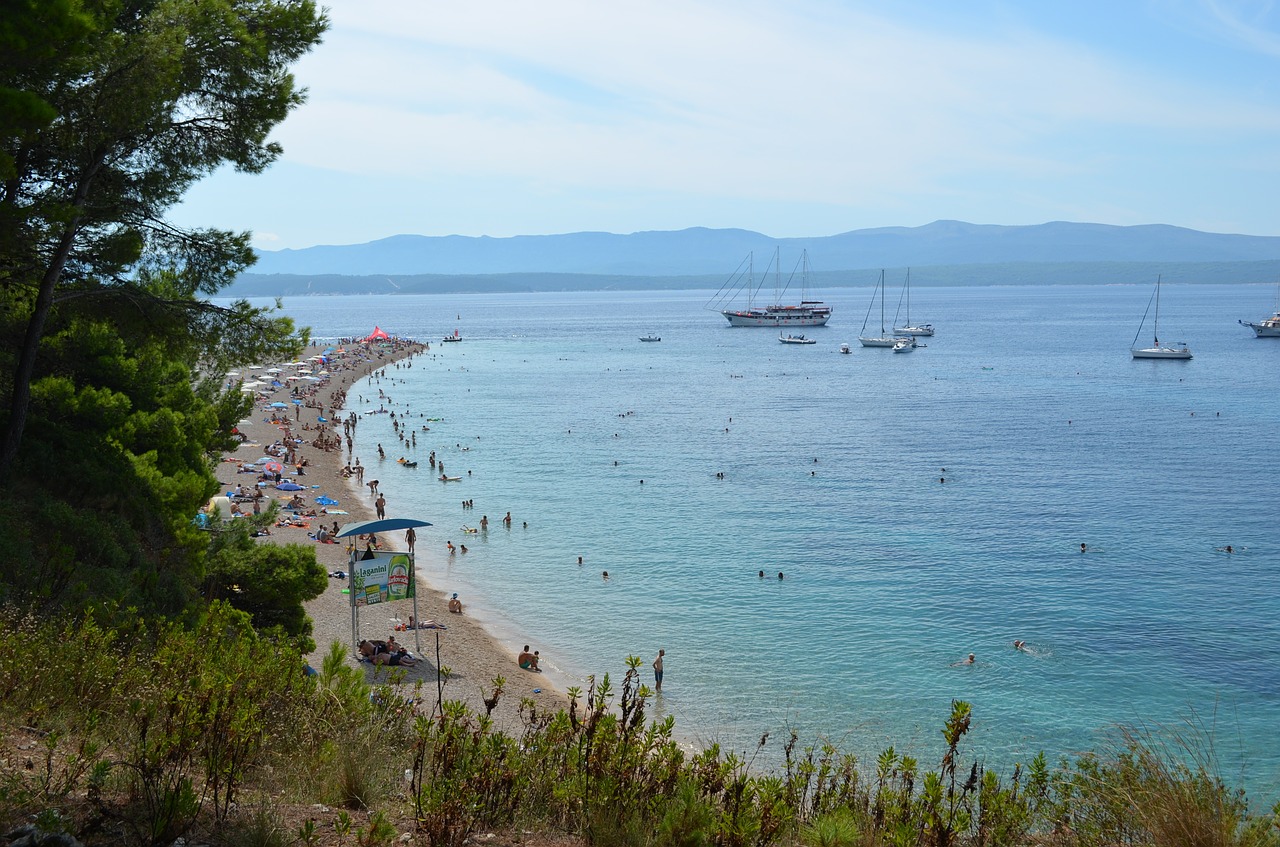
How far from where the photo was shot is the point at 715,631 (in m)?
25.0

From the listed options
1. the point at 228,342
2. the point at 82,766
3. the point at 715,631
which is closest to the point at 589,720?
the point at 82,766

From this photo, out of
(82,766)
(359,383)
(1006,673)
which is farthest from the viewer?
(359,383)

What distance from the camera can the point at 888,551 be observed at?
32469 millimetres

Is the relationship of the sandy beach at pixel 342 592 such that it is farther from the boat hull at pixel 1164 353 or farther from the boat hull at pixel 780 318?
the boat hull at pixel 780 318

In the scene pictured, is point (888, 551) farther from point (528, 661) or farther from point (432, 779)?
point (432, 779)

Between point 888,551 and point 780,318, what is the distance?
13225cm

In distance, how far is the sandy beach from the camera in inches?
789

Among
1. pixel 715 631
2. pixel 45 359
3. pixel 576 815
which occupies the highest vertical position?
pixel 45 359

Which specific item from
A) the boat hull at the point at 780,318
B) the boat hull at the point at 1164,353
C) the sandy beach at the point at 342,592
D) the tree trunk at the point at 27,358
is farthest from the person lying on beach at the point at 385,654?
the boat hull at the point at 780,318

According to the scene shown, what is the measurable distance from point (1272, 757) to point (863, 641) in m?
8.80

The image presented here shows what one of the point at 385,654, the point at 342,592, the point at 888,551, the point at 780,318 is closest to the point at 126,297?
the point at 385,654

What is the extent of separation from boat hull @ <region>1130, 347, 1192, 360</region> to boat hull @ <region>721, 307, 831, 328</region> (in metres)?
63.3

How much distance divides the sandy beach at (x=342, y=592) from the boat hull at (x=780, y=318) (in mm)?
96991

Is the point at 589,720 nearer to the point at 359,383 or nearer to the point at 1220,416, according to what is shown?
the point at 1220,416
